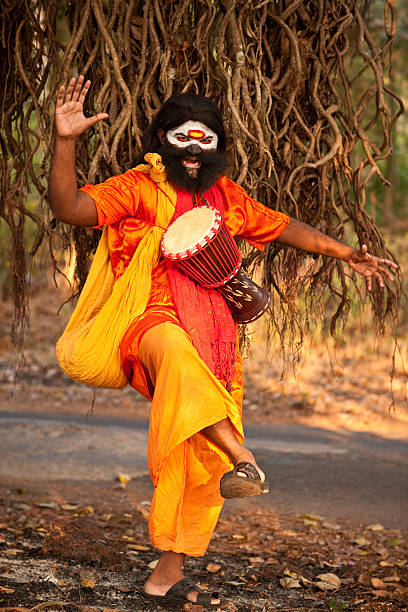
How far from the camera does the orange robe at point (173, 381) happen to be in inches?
119

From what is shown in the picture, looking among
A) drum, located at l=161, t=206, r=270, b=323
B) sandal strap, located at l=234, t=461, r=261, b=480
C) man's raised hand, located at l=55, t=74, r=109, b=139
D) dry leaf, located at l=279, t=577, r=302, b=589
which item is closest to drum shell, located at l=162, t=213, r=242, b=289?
drum, located at l=161, t=206, r=270, b=323

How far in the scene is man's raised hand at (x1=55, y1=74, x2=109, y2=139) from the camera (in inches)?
122

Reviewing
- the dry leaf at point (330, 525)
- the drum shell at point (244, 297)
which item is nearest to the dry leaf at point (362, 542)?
the dry leaf at point (330, 525)

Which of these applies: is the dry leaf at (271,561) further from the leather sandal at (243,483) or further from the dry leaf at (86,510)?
the leather sandal at (243,483)

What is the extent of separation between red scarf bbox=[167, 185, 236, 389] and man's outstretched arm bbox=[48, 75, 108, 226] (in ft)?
1.52

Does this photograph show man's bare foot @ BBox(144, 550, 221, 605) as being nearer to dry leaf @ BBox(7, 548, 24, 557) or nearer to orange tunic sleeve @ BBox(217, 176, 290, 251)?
dry leaf @ BBox(7, 548, 24, 557)

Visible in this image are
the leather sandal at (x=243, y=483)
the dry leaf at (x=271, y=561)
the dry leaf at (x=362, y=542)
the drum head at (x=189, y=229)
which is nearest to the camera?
the leather sandal at (x=243, y=483)

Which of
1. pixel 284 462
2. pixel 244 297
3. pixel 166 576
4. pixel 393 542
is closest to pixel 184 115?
pixel 244 297

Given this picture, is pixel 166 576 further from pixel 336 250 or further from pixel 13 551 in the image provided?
pixel 336 250

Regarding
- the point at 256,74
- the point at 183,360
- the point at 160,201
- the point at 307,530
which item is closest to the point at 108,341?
the point at 183,360

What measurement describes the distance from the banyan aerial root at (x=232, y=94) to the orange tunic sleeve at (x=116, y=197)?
1.69 ft

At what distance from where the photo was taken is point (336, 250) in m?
3.70

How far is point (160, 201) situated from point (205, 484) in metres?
1.23

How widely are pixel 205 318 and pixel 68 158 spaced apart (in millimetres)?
854
